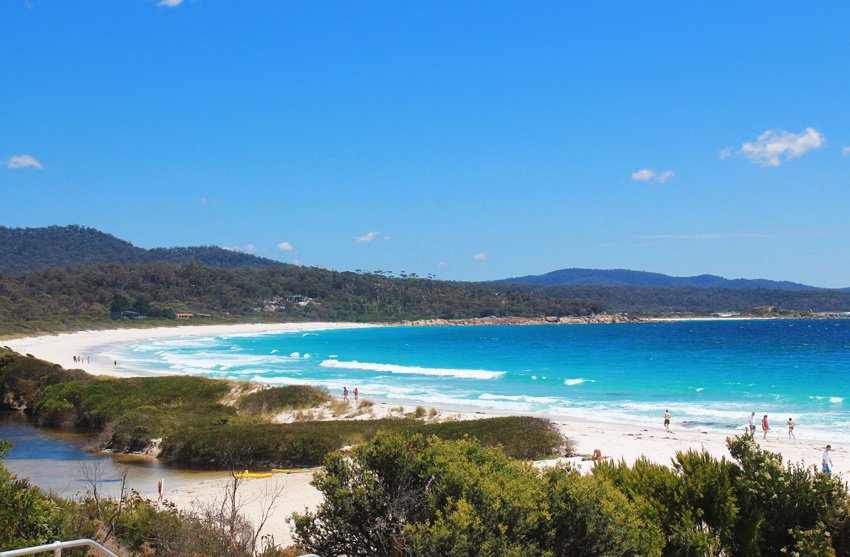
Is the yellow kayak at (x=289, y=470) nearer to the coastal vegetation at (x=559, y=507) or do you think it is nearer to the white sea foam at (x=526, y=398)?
the coastal vegetation at (x=559, y=507)

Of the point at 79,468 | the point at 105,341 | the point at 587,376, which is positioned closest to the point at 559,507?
the point at 79,468

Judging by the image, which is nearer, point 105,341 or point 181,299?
point 105,341

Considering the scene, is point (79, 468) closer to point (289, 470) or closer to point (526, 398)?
point (289, 470)

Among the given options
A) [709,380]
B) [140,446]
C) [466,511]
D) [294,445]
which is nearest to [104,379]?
[140,446]

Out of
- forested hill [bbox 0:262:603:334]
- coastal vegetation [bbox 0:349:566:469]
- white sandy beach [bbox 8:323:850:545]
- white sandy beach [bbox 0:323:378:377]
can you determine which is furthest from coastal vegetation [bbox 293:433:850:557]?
forested hill [bbox 0:262:603:334]

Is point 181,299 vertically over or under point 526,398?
over

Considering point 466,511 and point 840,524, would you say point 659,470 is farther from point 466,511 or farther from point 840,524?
point 466,511
